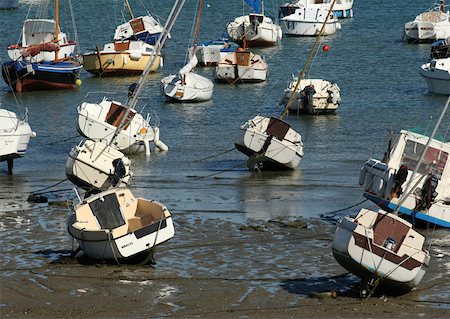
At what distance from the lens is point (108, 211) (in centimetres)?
3147

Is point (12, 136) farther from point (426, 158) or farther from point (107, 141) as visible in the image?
point (426, 158)

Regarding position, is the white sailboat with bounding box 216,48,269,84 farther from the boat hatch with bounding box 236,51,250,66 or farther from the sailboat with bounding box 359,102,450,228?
the sailboat with bounding box 359,102,450,228

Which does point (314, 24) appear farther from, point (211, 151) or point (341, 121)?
point (211, 151)

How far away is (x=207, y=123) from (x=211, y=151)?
7.71 m

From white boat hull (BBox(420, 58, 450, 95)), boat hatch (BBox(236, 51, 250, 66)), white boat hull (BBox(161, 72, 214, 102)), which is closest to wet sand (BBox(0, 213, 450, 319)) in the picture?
white boat hull (BBox(161, 72, 214, 102))

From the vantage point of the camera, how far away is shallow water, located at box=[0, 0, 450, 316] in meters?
35.2

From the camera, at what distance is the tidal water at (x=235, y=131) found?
38.4 m

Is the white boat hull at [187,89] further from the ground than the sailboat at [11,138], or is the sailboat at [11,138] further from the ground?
the sailboat at [11,138]

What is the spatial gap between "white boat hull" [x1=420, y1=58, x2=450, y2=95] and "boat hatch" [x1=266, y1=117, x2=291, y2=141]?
21421 millimetres

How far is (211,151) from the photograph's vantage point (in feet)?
164

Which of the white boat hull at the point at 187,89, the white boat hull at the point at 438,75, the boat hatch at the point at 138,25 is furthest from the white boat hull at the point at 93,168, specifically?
the boat hatch at the point at 138,25

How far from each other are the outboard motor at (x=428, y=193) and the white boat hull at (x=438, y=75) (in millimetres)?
30099

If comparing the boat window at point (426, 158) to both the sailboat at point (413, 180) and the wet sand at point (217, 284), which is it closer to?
the sailboat at point (413, 180)

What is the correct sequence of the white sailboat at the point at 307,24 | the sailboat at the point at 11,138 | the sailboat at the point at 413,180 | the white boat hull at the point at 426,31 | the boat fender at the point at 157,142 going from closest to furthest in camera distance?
the sailboat at the point at 413,180 → the sailboat at the point at 11,138 → the boat fender at the point at 157,142 → the white boat hull at the point at 426,31 → the white sailboat at the point at 307,24
